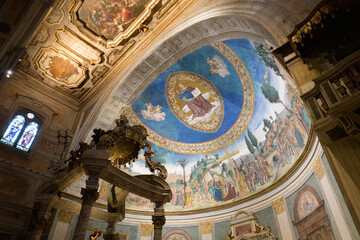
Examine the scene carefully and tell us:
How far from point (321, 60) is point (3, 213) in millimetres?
10340

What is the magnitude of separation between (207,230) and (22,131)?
9790mm

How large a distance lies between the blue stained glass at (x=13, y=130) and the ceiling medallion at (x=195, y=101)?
7173mm

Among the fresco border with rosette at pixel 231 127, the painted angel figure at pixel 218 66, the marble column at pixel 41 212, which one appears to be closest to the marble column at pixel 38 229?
the marble column at pixel 41 212

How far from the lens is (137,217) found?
1280 centimetres

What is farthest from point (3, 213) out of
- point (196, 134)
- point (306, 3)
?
point (306, 3)

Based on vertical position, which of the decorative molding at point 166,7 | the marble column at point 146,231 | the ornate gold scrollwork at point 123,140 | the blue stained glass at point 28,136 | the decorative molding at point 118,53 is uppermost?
the decorative molding at point 166,7

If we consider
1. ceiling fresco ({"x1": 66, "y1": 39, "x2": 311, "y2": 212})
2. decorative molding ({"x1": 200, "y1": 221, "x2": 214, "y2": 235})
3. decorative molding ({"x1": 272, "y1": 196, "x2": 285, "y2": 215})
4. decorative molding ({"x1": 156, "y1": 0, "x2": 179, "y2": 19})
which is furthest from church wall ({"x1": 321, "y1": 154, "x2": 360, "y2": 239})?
decorative molding ({"x1": 156, "y1": 0, "x2": 179, "y2": 19})

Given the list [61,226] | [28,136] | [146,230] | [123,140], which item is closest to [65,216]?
[61,226]

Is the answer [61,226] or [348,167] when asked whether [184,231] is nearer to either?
[61,226]

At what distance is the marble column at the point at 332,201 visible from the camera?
658 cm

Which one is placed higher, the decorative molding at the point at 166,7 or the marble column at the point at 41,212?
the decorative molding at the point at 166,7

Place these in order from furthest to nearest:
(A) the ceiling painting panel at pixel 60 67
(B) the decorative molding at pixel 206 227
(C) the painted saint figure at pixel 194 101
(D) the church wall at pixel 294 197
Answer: (C) the painted saint figure at pixel 194 101
(B) the decorative molding at pixel 206 227
(A) the ceiling painting panel at pixel 60 67
(D) the church wall at pixel 294 197

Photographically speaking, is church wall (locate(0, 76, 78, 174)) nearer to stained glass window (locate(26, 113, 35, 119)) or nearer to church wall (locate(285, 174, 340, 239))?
stained glass window (locate(26, 113, 35, 119))

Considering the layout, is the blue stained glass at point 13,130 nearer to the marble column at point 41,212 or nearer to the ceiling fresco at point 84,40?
the ceiling fresco at point 84,40
